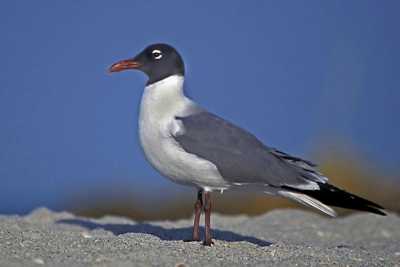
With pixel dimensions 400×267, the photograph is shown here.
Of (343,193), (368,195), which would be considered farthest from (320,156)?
(343,193)

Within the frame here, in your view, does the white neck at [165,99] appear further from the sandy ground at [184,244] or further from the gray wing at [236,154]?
the sandy ground at [184,244]

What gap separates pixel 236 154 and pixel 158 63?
105cm

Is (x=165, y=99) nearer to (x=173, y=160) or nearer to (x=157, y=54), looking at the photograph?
(x=157, y=54)

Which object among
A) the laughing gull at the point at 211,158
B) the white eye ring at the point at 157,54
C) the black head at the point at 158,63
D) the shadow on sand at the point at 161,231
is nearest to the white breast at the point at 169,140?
the laughing gull at the point at 211,158

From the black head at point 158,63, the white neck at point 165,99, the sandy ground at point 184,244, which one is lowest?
the sandy ground at point 184,244

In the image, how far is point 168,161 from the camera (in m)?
6.39

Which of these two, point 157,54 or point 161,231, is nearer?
point 157,54

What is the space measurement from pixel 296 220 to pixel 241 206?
4.94 meters

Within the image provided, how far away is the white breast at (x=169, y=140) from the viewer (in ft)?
20.9

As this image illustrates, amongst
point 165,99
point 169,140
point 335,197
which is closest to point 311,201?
point 335,197

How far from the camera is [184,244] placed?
6398mm

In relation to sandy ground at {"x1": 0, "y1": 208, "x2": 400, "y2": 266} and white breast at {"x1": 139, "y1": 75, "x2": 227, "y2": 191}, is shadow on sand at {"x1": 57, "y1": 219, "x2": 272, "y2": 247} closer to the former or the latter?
sandy ground at {"x1": 0, "y1": 208, "x2": 400, "y2": 266}

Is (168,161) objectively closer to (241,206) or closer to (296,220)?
(296,220)

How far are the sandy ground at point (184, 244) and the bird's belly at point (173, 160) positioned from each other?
48cm
